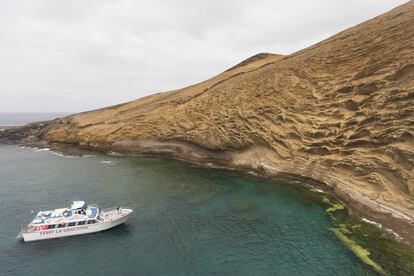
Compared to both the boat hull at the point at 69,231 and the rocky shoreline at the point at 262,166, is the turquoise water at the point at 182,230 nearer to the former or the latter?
the boat hull at the point at 69,231

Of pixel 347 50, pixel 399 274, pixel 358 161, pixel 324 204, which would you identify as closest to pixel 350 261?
pixel 399 274

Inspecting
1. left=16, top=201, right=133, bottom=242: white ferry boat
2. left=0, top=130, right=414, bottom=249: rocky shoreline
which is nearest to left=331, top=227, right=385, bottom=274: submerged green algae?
left=0, top=130, right=414, bottom=249: rocky shoreline

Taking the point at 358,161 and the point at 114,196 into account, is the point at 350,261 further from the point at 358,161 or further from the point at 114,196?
the point at 114,196

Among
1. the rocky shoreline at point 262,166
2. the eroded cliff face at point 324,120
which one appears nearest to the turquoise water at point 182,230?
the rocky shoreline at point 262,166

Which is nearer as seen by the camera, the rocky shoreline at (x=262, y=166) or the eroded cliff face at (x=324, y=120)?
the rocky shoreline at (x=262, y=166)

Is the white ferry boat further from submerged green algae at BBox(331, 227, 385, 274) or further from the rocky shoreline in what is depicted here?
the rocky shoreline

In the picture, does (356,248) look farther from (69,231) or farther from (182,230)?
(69,231)

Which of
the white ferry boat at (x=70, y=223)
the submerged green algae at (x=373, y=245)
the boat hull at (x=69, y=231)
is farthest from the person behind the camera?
the white ferry boat at (x=70, y=223)

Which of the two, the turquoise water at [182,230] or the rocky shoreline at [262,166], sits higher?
the rocky shoreline at [262,166]
